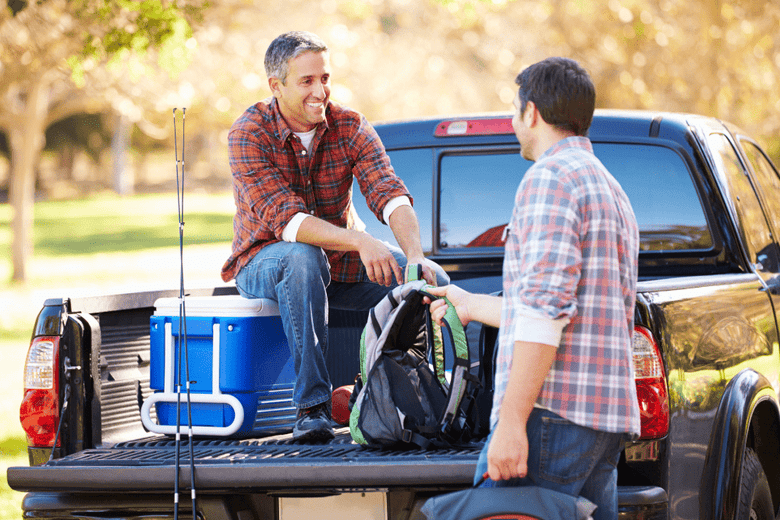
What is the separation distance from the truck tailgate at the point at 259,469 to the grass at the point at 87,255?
749 mm

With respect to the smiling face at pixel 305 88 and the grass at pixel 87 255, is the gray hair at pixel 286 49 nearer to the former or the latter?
the smiling face at pixel 305 88

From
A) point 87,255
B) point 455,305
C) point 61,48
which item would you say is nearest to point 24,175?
point 61,48

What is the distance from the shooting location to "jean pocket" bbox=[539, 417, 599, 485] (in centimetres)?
242

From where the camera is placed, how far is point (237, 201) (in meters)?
4.05

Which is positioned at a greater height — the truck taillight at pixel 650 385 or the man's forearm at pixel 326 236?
the man's forearm at pixel 326 236

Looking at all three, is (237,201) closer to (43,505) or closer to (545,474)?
(43,505)

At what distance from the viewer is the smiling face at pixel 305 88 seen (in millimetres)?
3854

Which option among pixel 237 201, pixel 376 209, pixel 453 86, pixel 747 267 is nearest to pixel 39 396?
pixel 237 201

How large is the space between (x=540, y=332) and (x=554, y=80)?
2.06ft

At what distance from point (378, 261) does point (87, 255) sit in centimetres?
2647

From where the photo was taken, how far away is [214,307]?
3520 millimetres

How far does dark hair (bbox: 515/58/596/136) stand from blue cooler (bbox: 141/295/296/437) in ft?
4.87

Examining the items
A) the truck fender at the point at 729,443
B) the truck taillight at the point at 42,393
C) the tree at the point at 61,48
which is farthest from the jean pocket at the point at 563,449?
the tree at the point at 61,48

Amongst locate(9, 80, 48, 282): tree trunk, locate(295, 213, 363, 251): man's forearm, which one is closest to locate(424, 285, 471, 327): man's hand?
locate(295, 213, 363, 251): man's forearm
